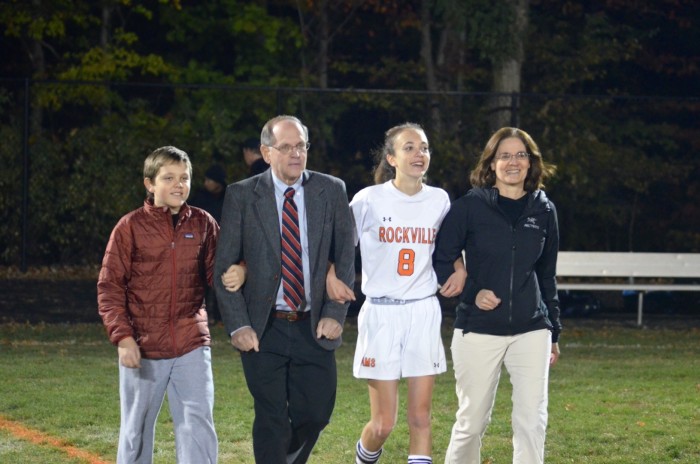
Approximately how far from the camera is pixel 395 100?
74.7ft

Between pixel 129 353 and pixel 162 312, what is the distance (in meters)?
0.28

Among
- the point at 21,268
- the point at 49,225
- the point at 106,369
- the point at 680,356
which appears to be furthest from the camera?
the point at 49,225

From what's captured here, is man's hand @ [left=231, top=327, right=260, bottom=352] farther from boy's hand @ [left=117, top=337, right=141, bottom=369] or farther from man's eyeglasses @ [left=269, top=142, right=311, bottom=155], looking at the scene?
man's eyeglasses @ [left=269, top=142, right=311, bottom=155]

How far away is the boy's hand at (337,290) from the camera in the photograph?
20.5 ft

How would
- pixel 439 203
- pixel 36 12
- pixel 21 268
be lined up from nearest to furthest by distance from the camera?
pixel 439 203, pixel 21 268, pixel 36 12

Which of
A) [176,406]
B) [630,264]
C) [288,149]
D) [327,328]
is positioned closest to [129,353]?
[176,406]

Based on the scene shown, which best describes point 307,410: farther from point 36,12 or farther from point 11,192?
point 36,12

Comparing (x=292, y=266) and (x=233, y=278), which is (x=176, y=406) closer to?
(x=233, y=278)

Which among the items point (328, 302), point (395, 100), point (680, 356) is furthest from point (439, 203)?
point (395, 100)

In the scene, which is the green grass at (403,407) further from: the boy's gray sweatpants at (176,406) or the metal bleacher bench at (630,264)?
the metal bleacher bench at (630,264)

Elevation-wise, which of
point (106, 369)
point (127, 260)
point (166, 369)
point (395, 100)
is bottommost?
point (106, 369)

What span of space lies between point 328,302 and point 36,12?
17.7m

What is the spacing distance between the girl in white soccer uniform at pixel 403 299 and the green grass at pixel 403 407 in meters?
1.24

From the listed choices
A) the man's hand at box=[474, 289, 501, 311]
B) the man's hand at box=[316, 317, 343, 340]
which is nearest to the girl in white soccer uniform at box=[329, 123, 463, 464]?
the man's hand at box=[474, 289, 501, 311]
